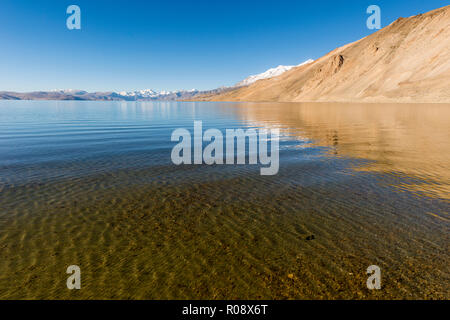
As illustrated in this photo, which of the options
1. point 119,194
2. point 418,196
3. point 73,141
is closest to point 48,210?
point 119,194

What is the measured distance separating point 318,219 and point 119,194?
7743 mm

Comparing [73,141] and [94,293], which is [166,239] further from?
[73,141]

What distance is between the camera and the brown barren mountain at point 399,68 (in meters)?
99.8

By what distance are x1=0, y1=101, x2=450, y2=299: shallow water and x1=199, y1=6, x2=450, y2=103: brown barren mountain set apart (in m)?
106

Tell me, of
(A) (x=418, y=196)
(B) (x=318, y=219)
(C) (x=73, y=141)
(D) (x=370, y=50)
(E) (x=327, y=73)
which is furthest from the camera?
(E) (x=327, y=73)

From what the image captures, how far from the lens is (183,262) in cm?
594

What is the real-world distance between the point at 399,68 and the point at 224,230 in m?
154

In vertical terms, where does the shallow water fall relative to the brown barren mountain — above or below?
below

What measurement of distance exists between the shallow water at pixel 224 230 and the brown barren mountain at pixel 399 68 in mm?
105758

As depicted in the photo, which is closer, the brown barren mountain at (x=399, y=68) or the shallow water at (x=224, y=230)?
the shallow water at (x=224, y=230)

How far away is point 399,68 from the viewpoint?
124 meters

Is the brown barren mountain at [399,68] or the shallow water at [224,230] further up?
the brown barren mountain at [399,68]

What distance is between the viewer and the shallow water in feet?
17.1

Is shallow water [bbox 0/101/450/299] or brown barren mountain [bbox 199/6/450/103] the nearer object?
shallow water [bbox 0/101/450/299]
